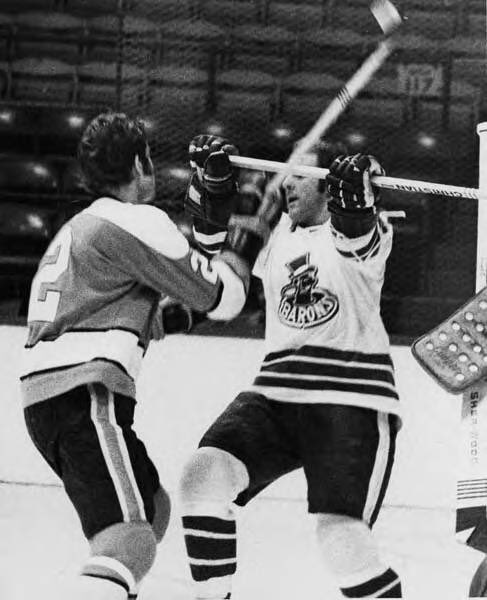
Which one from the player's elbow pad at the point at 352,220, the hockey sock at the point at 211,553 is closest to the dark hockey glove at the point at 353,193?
the player's elbow pad at the point at 352,220

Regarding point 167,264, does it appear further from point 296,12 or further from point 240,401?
point 296,12

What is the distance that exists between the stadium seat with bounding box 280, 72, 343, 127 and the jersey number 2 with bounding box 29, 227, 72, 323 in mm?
677

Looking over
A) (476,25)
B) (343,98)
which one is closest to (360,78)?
(343,98)

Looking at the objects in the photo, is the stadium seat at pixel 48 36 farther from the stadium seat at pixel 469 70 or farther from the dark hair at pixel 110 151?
the stadium seat at pixel 469 70

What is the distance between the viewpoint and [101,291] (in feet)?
5.91

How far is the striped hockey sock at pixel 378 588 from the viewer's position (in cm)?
192

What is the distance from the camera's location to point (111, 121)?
1.90 meters

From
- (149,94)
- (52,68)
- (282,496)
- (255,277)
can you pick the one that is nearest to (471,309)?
(255,277)

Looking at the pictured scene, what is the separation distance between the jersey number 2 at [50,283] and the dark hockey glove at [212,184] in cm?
33

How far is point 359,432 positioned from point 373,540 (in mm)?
228

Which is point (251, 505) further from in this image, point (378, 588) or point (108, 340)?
point (108, 340)

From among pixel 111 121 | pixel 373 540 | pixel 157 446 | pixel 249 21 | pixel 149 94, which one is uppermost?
pixel 249 21

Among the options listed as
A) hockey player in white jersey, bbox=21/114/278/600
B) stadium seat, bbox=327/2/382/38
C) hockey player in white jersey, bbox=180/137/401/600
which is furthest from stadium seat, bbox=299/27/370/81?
hockey player in white jersey, bbox=21/114/278/600

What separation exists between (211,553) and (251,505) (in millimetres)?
284
